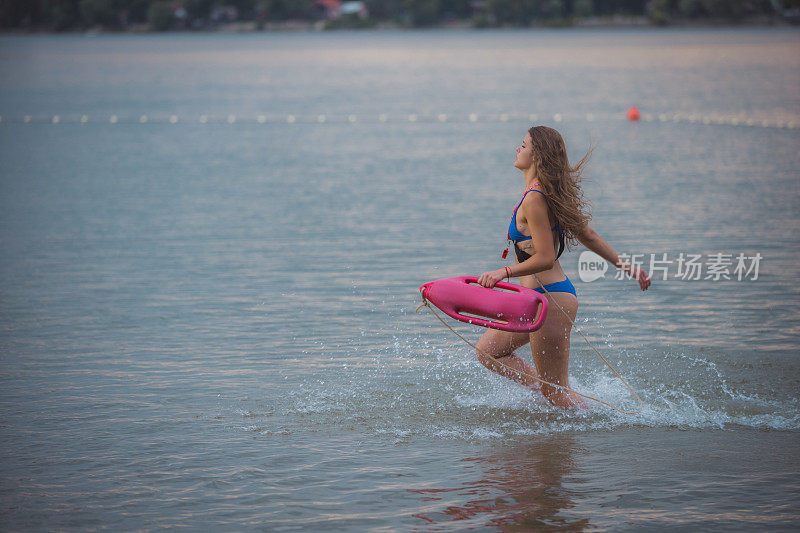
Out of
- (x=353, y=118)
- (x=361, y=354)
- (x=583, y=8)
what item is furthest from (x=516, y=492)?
(x=583, y=8)

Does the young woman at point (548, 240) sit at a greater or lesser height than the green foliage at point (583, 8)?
lesser

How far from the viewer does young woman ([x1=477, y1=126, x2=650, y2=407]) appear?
6.07 metres

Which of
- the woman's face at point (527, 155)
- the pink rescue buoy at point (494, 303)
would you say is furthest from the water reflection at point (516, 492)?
the woman's face at point (527, 155)

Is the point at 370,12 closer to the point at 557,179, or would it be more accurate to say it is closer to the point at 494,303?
the point at 557,179

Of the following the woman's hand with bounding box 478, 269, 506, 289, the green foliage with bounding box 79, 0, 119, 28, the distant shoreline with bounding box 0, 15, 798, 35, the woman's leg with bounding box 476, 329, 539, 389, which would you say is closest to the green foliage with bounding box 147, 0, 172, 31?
the distant shoreline with bounding box 0, 15, 798, 35

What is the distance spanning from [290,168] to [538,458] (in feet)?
51.3

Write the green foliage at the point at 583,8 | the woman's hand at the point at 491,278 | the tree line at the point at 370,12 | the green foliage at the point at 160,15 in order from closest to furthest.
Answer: the woman's hand at the point at 491,278, the tree line at the point at 370,12, the green foliage at the point at 160,15, the green foliage at the point at 583,8

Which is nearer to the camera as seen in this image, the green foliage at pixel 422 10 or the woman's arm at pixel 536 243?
the woman's arm at pixel 536 243

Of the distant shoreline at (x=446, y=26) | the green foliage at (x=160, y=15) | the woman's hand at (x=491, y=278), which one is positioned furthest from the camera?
the distant shoreline at (x=446, y=26)

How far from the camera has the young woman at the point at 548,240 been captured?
19.9ft

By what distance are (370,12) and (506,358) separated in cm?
18501

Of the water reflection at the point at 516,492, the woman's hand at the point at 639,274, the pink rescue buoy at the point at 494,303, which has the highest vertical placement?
the woman's hand at the point at 639,274

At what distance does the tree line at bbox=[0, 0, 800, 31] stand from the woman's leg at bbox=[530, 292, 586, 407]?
118797 millimetres

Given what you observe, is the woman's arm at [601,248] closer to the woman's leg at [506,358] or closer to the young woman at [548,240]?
the young woman at [548,240]
